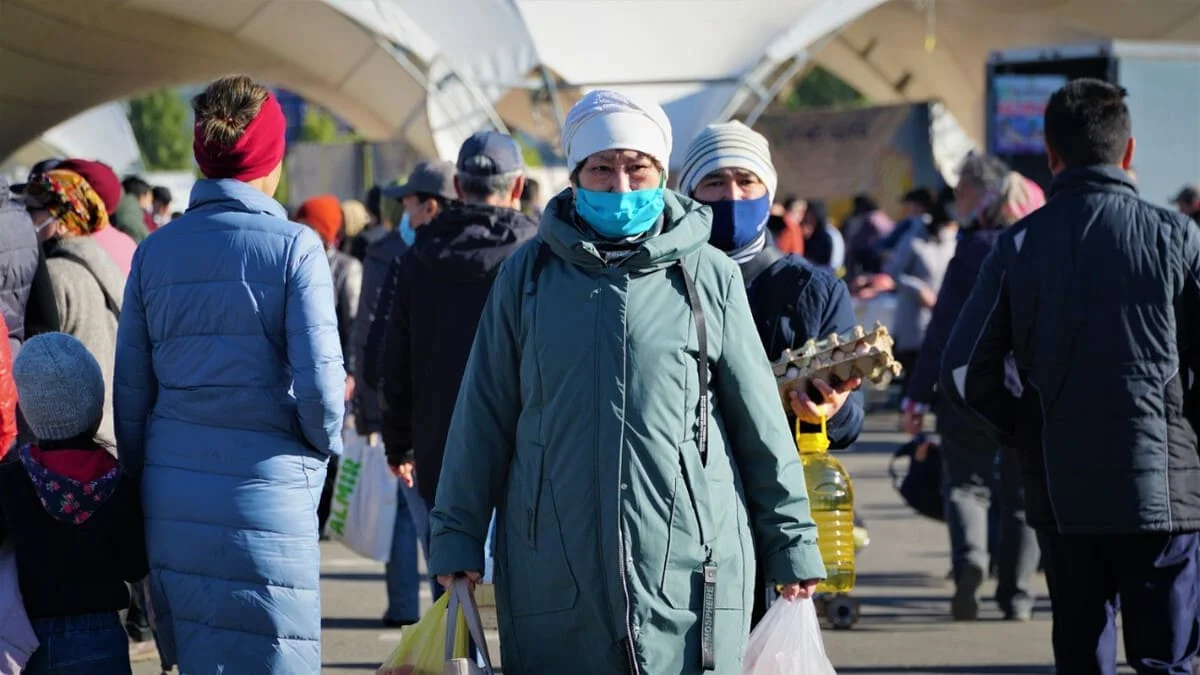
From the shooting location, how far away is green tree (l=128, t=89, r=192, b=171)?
103625 mm

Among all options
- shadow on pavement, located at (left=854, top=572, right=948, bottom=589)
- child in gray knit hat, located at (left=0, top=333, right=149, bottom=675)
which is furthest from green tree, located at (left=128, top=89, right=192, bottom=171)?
child in gray knit hat, located at (left=0, top=333, right=149, bottom=675)

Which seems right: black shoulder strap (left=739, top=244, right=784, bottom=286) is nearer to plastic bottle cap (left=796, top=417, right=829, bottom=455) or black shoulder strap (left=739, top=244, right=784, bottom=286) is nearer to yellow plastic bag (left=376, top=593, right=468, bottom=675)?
plastic bottle cap (left=796, top=417, right=829, bottom=455)

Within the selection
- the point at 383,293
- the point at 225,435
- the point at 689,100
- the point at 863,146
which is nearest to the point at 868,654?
the point at 383,293

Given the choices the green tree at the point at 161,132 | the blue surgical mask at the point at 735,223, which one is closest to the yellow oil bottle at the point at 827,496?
the blue surgical mask at the point at 735,223

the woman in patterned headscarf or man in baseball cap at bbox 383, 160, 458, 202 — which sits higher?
man in baseball cap at bbox 383, 160, 458, 202

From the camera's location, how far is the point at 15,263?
6141 mm

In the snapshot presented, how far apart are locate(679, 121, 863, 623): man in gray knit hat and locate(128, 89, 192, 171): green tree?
100m

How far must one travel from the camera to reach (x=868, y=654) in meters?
7.92

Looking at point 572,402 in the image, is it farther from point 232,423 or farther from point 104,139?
point 104,139

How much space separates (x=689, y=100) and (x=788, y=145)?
4608mm

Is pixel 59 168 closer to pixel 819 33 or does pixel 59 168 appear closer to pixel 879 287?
pixel 879 287

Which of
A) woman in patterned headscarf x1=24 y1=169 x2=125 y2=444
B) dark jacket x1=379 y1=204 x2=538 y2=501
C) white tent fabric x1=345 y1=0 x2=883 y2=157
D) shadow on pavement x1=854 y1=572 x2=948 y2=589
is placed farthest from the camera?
white tent fabric x1=345 y1=0 x2=883 y2=157

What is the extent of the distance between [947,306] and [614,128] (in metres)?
4.65

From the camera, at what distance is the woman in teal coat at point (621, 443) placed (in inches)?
156
